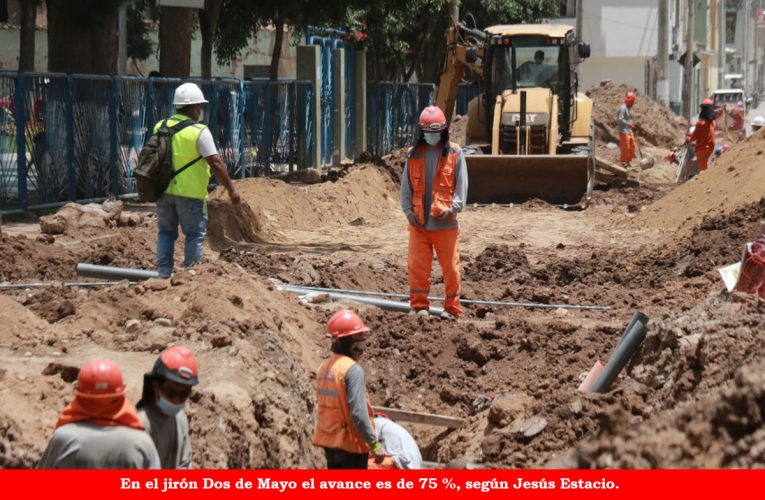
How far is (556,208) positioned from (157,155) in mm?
11390

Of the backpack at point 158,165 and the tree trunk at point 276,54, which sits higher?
the tree trunk at point 276,54

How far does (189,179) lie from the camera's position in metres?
10.6

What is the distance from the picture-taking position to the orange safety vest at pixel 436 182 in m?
10.8

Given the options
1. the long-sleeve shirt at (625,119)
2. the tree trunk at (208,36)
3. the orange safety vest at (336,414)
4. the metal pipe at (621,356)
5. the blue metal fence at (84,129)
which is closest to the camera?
the orange safety vest at (336,414)

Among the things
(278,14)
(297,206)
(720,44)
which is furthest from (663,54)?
(720,44)

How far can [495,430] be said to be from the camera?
799cm

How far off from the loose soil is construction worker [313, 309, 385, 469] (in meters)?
0.67

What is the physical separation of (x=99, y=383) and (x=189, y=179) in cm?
589

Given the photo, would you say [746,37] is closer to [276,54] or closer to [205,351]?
[276,54]

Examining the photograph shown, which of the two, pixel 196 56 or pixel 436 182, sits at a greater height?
pixel 196 56

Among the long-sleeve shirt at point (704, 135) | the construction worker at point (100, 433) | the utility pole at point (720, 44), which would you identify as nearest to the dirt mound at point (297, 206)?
the long-sleeve shirt at point (704, 135)

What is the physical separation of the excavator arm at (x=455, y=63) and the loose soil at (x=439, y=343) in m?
7.27

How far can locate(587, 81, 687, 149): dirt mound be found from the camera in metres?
36.9

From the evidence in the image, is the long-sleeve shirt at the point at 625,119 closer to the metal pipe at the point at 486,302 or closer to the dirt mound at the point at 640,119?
the dirt mound at the point at 640,119
